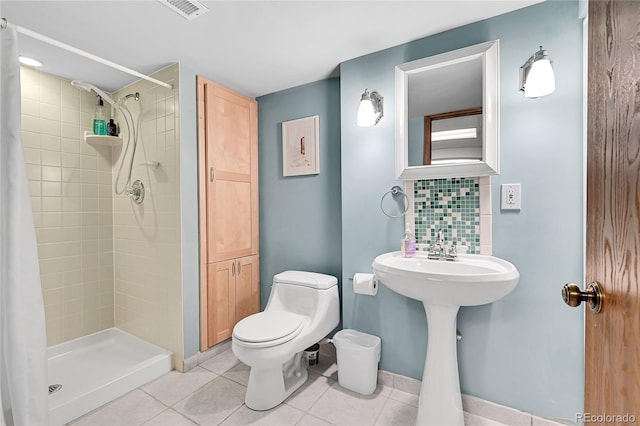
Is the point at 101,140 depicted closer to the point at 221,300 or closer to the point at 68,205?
the point at 68,205

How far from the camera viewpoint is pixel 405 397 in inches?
67.4

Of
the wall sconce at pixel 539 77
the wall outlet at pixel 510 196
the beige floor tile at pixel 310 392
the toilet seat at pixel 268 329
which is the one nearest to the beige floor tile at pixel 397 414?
the beige floor tile at pixel 310 392

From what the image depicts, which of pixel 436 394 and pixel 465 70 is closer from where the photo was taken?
pixel 436 394

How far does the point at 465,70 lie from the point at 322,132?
1.06 metres

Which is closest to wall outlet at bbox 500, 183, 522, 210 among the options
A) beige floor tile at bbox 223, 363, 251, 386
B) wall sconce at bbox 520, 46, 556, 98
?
wall sconce at bbox 520, 46, 556, 98

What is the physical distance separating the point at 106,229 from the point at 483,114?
298cm

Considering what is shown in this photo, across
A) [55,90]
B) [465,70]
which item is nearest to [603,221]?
[465,70]

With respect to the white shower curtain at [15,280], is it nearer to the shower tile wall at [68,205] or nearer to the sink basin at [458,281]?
the shower tile wall at [68,205]

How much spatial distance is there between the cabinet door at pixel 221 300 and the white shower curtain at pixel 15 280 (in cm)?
103

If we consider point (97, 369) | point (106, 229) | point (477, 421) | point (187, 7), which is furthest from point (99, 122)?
point (477, 421)

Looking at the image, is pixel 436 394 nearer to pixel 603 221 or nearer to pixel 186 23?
pixel 603 221

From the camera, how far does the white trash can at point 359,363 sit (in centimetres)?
172

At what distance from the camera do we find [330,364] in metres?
2.10

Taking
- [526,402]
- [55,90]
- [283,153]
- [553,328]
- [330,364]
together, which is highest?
[55,90]
